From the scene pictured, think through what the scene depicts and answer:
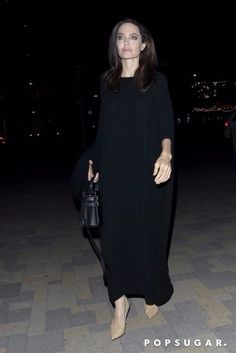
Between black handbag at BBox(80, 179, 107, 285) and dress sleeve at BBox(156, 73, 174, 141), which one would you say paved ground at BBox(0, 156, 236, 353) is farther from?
dress sleeve at BBox(156, 73, 174, 141)

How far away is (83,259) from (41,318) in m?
1.50

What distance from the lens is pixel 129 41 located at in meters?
2.98

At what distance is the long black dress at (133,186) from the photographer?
2920 mm

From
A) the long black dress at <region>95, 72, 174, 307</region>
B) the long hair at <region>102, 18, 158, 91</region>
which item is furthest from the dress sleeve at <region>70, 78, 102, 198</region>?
the long hair at <region>102, 18, 158, 91</region>

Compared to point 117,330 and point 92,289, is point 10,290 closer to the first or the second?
point 92,289

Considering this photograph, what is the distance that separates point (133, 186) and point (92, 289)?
4.97 feet

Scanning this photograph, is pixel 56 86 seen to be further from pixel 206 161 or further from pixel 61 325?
pixel 61 325

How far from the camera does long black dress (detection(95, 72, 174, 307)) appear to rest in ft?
9.58

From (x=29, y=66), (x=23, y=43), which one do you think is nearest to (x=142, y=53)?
(x=23, y=43)

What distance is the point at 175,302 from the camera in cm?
364

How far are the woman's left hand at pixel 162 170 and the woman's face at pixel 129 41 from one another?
0.79 meters

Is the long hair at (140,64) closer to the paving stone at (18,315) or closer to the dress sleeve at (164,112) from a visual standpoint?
the dress sleeve at (164,112)
